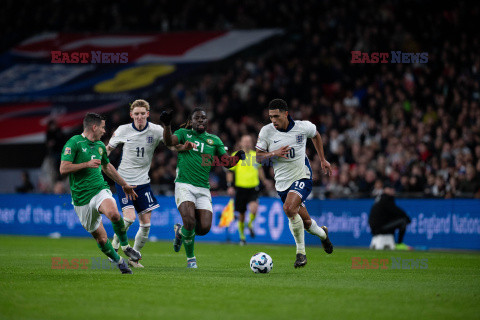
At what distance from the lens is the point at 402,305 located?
8297mm

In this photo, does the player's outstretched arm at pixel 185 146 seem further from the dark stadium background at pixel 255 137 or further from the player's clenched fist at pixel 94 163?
the dark stadium background at pixel 255 137

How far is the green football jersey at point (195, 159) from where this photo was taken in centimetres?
1280

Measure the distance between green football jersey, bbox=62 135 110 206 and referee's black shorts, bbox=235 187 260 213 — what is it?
9905 millimetres

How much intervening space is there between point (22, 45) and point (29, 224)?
11989mm

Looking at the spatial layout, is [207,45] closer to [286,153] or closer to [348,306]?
[286,153]

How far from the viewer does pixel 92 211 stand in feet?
37.4

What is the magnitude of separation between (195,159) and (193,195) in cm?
60

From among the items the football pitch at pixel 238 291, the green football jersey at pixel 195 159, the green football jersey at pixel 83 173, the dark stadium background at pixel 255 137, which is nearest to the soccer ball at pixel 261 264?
the football pitch at pixel 238 291

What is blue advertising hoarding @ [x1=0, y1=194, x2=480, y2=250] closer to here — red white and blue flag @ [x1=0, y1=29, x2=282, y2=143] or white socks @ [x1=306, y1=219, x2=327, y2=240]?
red white and blue flag @ [x1=0, y1=29, x2=282, y2=143]

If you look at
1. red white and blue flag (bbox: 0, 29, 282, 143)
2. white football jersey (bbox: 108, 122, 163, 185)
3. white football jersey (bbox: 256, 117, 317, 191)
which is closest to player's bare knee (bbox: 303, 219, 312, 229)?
white football jersey (bbox: 256, 117, 317, 191)

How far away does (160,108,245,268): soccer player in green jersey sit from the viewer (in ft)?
41.4

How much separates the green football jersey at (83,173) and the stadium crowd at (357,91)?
10546 mm

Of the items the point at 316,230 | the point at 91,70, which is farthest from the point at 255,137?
the point at 316,230

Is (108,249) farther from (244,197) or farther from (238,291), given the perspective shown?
Result: (244,197)
